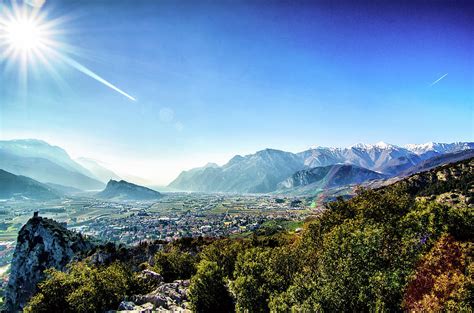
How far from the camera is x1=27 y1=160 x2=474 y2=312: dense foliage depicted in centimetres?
3056

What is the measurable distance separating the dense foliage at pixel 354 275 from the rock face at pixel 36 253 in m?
72.3

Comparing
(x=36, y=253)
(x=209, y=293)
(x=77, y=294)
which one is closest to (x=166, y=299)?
(x=209, y=293)

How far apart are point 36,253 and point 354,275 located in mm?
133979

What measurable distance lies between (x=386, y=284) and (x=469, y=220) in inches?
982

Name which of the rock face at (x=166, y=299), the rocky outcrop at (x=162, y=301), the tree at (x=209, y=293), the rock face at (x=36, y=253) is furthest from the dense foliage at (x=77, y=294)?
the rock face at (x=36, y=253)

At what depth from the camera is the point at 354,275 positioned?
3722cm

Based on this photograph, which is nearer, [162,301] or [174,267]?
[162,301]

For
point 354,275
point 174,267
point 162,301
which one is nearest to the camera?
point 354,275

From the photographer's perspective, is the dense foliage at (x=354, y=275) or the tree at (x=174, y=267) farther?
the tree at (x=174, y=267)

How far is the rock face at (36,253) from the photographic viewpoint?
105m

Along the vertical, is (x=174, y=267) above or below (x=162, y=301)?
below

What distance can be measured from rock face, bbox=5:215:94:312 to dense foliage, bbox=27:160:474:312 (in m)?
72.3

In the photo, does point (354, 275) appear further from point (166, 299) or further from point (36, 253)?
point (36, 253)

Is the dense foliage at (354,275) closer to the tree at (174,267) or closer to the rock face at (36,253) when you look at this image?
the tree at (174,267)
